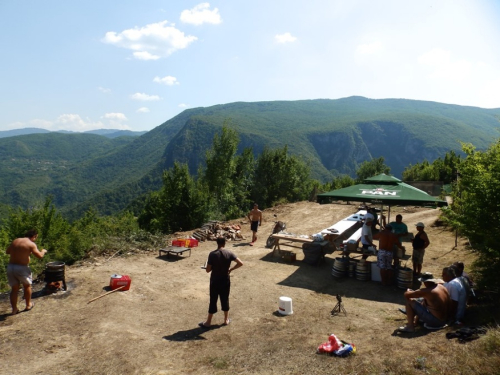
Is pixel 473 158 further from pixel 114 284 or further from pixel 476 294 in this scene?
pixel 114 284

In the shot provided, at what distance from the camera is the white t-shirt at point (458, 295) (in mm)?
5785

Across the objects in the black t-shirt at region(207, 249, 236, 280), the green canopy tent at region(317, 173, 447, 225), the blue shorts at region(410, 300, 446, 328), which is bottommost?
the blue shorts at region(410, 300, 446, 328)

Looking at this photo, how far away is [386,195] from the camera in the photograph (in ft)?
32.2

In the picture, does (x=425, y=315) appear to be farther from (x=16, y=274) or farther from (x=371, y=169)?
(x=371, y=169)

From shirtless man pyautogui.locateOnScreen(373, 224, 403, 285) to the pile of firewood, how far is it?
6624 mm

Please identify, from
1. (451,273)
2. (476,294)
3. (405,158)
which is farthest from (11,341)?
(405,158)

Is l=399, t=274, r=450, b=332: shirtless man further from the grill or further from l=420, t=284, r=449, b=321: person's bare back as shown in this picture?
the grill

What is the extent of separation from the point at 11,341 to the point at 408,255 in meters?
11.0

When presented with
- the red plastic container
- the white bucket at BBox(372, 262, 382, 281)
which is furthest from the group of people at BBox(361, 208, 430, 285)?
the red plastic container

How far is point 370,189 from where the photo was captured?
10.5 m

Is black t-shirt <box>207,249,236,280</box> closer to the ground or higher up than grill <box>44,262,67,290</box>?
higher up

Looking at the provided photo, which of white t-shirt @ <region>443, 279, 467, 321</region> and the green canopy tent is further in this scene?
the green canopy tent

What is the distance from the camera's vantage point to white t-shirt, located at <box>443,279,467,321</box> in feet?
19.0

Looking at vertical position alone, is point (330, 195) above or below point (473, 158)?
below
